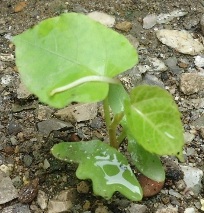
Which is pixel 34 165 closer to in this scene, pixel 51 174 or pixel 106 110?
pixel 51 174

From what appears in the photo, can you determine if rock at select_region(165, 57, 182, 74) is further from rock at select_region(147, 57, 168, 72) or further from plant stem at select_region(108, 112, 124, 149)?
plant stem at select_region(108, 112, 124, 149)

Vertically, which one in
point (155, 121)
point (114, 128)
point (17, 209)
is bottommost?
point (17, 209)

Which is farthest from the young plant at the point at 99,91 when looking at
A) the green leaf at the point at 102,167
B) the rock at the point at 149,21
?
the rock at the point at 149,21

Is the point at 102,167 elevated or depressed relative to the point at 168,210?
elevated

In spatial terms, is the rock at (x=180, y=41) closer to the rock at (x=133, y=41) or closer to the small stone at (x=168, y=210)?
the rock at (x=133, y=41)

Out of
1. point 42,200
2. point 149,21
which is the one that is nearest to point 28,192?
point 42,200

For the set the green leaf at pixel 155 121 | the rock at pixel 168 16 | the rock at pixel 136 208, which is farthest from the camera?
the rock at pixel 168 16

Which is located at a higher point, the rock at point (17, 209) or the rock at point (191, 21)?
the rock at point (191, 21)

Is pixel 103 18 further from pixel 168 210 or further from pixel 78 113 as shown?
pixel 168 210
